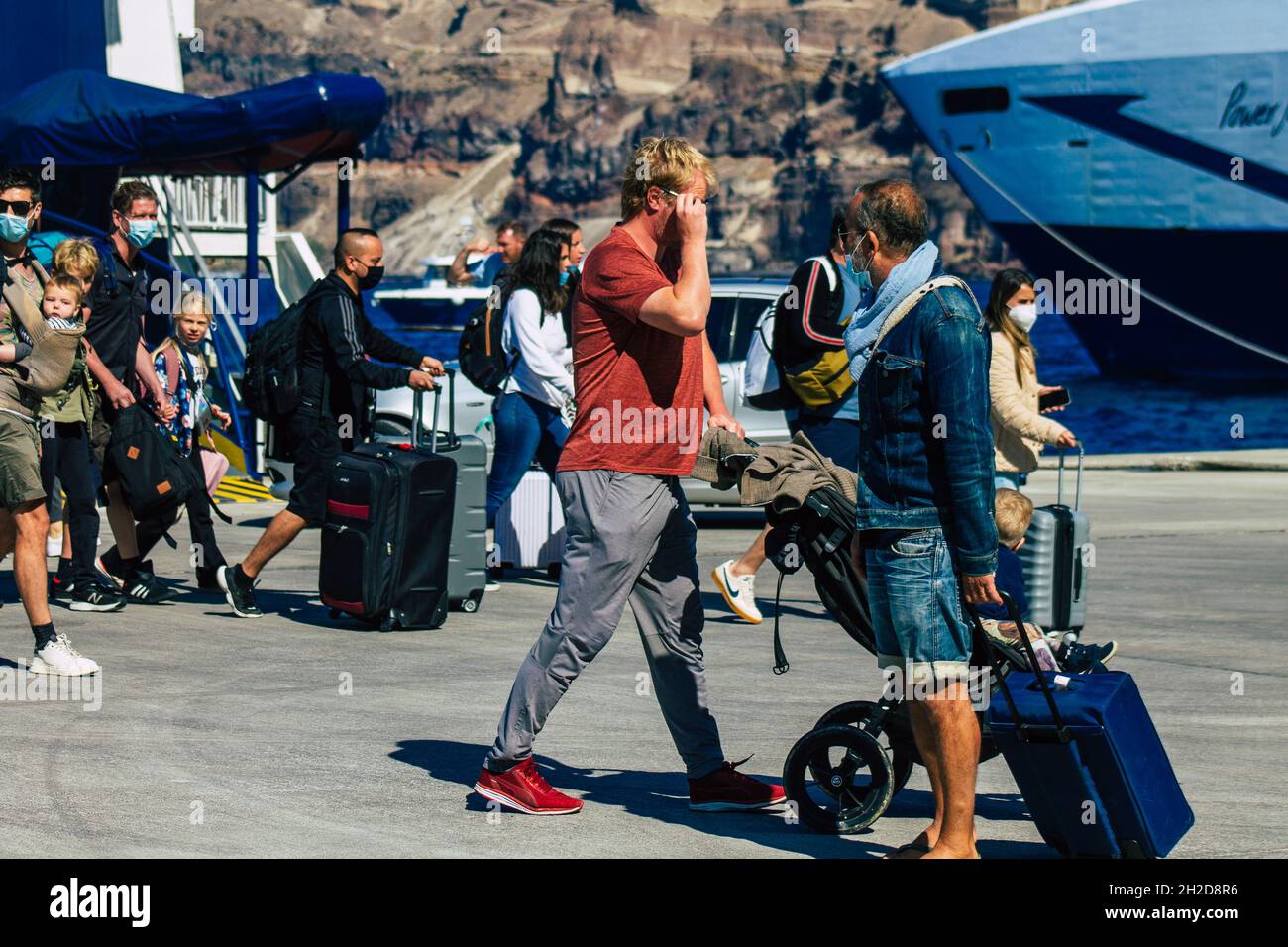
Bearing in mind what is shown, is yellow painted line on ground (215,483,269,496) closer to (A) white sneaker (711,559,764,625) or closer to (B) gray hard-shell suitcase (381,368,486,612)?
(B) gray hard-shell suitcase (381,368,486,612)

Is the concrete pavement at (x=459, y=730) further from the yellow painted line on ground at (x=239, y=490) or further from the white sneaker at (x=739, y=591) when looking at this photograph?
the yellow painted line on ground at (x=239, y=490)

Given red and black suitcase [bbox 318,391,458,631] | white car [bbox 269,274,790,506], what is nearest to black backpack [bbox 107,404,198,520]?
red and black suitcase [bbox 318,391,458,631]

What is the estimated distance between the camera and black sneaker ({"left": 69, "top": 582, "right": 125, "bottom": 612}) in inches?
351

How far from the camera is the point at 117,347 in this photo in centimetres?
875

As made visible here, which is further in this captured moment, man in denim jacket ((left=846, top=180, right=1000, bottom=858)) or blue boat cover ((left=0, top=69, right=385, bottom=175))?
blue boat cover ((left=0, top=69, right=385, bottom=175))

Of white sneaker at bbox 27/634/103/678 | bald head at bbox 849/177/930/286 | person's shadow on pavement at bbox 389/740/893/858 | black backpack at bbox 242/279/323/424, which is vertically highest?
bald head at bbox 849/177/930/286

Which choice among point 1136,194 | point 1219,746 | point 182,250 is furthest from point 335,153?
point 1136,194

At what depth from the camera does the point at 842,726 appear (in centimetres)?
522

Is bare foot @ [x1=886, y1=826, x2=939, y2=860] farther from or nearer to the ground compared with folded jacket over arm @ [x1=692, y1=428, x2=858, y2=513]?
nearer to the ground

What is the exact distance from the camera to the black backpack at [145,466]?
8.89 meters

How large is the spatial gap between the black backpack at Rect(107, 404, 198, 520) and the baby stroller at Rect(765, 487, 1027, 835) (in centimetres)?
445

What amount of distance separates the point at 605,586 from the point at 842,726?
2.53 feet
